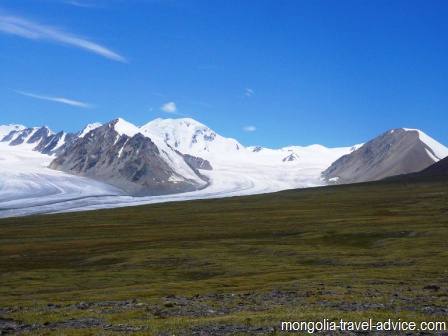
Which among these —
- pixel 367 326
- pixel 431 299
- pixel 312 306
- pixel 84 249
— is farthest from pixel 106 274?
pixel 367 326

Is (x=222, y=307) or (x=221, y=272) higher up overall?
(x=222, y=307)

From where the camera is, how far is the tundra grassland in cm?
2736

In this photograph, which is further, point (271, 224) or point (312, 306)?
point (271, 224)

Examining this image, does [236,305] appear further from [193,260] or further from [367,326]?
[193,260]

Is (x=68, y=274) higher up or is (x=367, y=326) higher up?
(x=367, y=326)

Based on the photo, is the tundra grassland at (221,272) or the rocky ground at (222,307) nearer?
Result: the rocky ground at (222,307)

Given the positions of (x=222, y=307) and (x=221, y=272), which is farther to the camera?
(x=221, y=272)

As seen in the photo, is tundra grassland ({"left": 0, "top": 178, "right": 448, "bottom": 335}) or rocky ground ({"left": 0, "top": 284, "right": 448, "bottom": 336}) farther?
tundra grassland ({"left": 0, "top": 178, "right": 448, "bottom": 335})

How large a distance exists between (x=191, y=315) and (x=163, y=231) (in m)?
80.8

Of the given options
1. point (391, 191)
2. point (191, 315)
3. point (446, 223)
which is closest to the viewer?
point (191, 315)

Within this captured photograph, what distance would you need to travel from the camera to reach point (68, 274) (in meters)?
60.4

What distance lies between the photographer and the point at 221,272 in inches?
2267

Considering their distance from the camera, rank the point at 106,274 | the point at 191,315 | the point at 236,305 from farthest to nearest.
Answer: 1. the point at 106,274
2. the point at 236,305
3. the point at 191,315

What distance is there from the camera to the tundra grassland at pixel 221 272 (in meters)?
27.4
